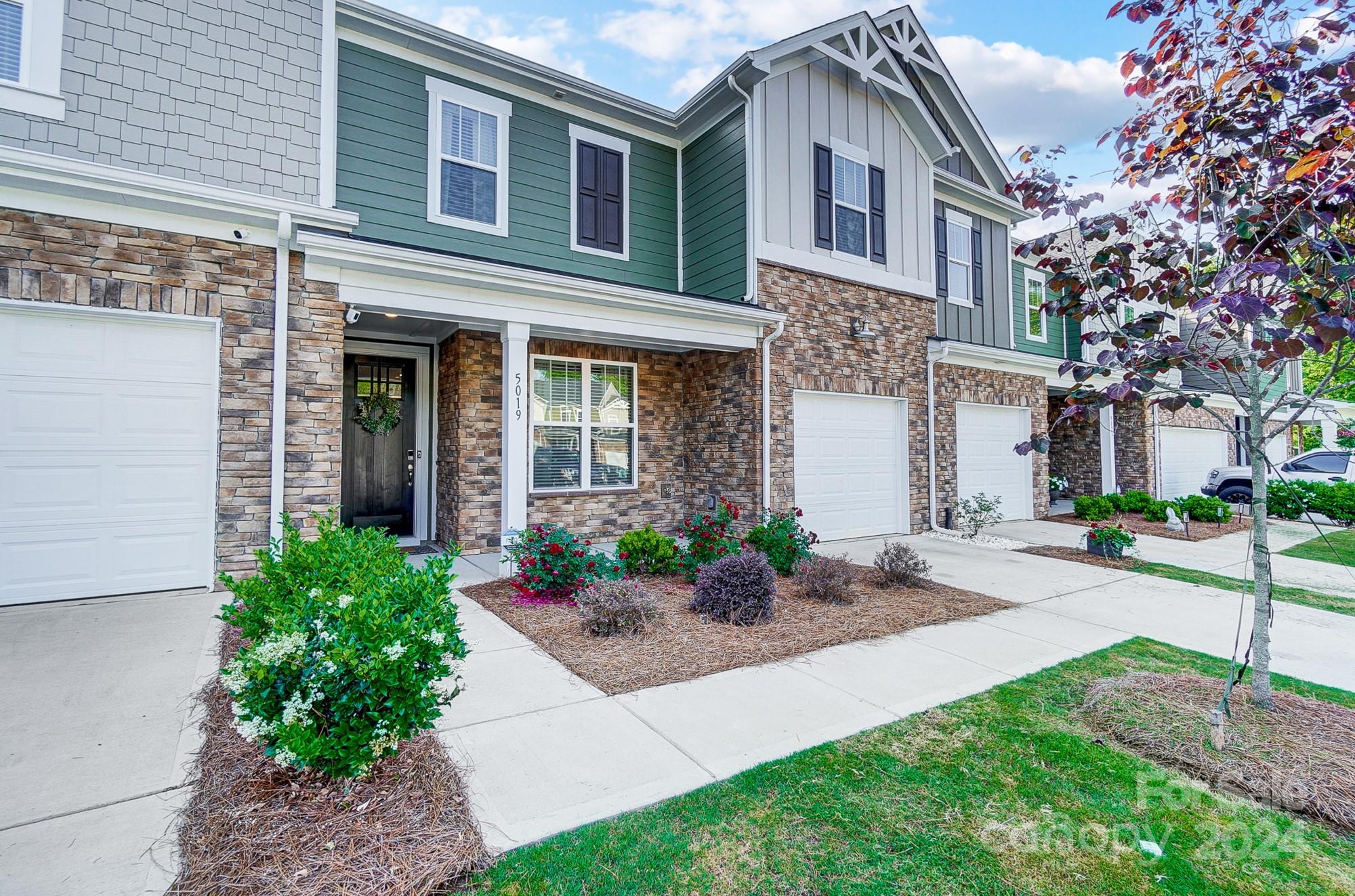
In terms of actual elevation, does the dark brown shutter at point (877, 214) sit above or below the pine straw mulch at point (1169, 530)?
above

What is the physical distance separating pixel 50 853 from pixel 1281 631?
794 cm

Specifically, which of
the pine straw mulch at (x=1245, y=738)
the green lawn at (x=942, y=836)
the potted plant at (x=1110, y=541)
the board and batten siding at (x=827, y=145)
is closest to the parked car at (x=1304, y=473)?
the potted plant at (x=1110, y=541)

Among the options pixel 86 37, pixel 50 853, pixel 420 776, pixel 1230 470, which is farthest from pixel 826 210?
pixel 1230 470

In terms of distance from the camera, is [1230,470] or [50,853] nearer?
[50,853]

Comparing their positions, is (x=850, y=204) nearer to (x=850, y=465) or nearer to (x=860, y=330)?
(x=860, y=330)

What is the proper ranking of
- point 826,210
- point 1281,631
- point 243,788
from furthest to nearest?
point 826,210
point 1281,631
point 243,788

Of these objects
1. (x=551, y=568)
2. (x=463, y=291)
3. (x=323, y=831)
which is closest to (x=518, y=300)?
(x=463, y=291)

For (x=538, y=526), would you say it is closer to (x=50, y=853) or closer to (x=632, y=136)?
(x=50, y=853)

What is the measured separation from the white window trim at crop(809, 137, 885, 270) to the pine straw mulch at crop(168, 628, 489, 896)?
884 centimetres

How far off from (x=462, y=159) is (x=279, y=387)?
400 centimetres

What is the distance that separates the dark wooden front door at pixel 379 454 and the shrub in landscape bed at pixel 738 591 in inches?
209

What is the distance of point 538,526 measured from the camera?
6.30 meters

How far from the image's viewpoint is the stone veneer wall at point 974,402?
10.7 metres

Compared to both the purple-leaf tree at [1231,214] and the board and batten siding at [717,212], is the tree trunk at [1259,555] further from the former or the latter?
the board and batten siding at [717,212]
